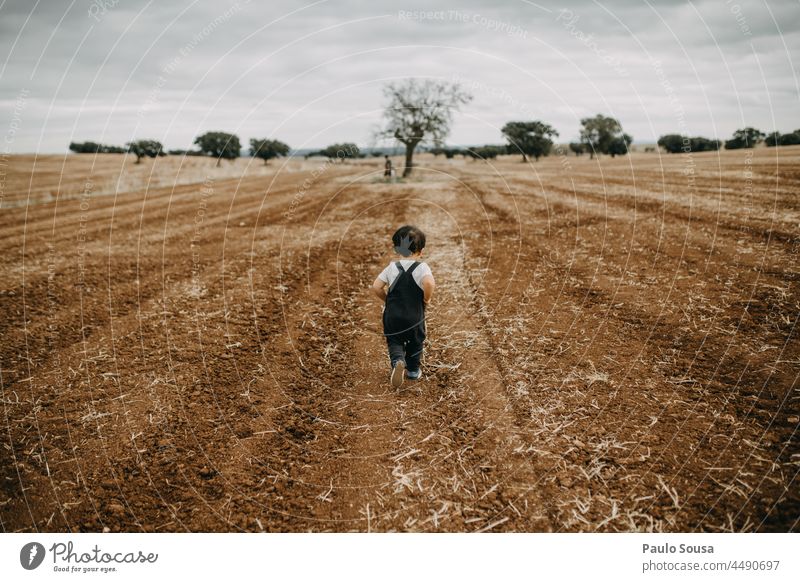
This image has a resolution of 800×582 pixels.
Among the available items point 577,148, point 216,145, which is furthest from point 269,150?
point 577,148

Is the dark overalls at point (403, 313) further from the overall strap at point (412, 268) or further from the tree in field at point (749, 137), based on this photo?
the tree in field at point (749, 137)

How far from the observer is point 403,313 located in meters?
5.85

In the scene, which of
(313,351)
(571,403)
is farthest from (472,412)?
(313,351)

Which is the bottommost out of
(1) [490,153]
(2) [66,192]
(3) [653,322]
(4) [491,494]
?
(4) [491,494]

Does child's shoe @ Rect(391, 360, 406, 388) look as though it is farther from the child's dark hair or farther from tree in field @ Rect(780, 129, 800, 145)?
tree in field @ Rect(780, 129, 800, 145)

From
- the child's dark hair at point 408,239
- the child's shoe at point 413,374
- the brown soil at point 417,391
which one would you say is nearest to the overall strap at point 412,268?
the child's dark hair at point 408,239

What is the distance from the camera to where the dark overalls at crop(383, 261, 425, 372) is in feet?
19.2

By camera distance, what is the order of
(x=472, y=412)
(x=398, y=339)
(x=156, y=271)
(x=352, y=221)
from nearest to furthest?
(x=472, y=412) < (x=398, y=339) < (x=156, y=271) < (x=352, y=221)

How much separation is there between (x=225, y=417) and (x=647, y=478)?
497cm

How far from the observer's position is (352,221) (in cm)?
1950

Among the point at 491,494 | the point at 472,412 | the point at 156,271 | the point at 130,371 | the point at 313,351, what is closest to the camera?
the point at 491,494

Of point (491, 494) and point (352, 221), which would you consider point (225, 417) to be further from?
point (352, 221)

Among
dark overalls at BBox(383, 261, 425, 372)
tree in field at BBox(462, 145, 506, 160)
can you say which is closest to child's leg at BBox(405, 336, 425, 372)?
dark overalls at BBox(383, 261, 425, 372)

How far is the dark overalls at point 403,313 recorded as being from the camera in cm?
585
